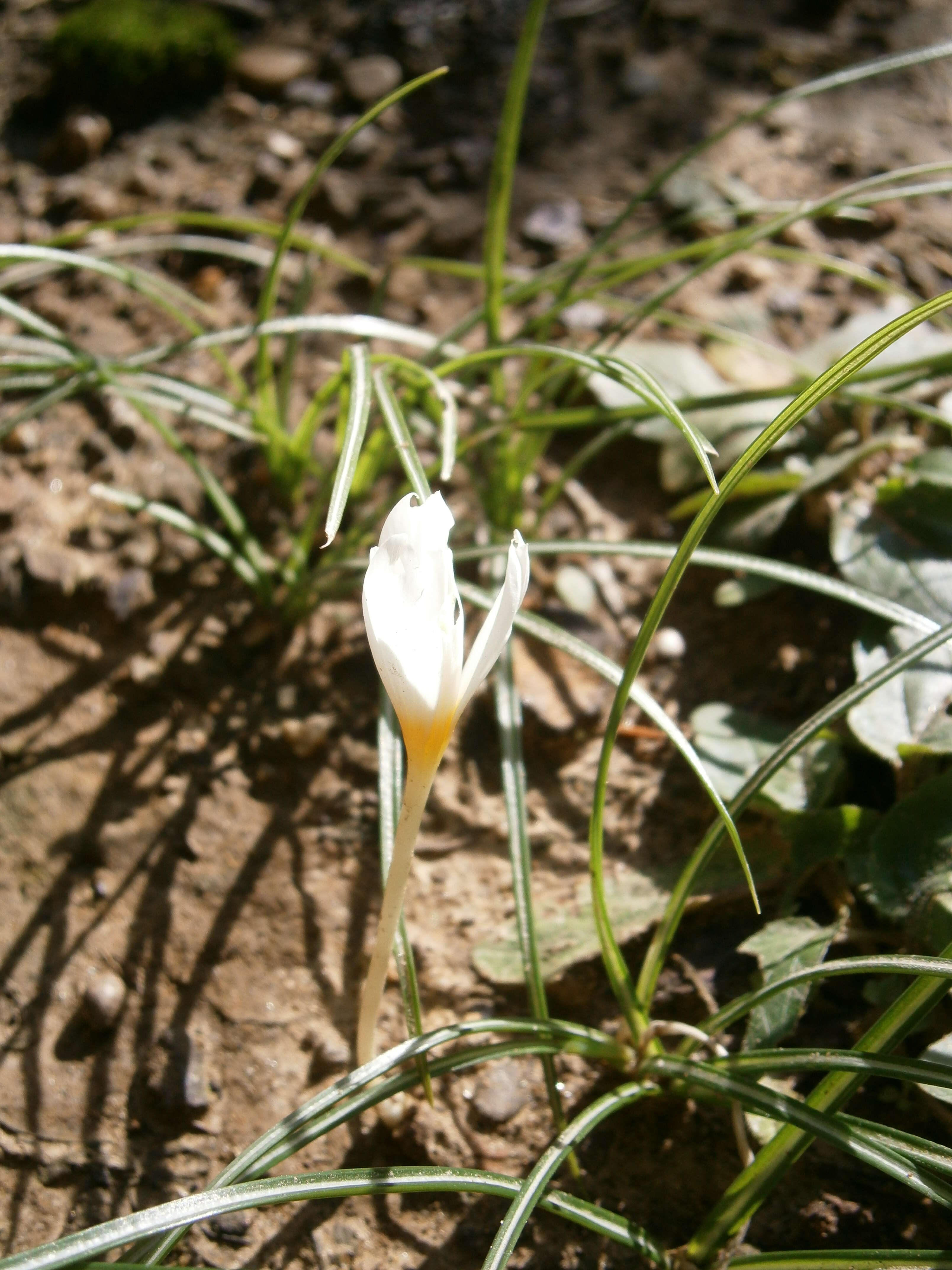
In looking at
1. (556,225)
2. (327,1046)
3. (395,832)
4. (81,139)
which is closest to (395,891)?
(395,832)

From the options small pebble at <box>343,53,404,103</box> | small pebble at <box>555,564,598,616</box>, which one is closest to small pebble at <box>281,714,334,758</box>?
small pebble at <box>555,564,598,616</box>

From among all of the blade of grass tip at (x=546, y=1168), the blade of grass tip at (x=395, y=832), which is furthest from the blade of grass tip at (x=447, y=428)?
the blade of grass tip at (x=546, y=1168)

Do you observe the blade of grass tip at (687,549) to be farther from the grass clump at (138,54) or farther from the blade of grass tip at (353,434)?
the grass clump at (138,54)

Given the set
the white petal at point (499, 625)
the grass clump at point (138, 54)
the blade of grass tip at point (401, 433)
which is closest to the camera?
the white petal at point (499, 625)

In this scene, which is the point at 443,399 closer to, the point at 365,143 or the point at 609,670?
the point at 609,670

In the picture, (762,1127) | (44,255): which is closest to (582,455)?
(44,255)

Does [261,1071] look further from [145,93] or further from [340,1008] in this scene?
[145,93]

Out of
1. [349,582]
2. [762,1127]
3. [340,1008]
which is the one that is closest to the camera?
[762,1127]

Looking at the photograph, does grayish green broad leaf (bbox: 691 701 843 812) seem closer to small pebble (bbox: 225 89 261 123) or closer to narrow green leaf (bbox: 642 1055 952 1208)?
narrow green leaf (bbox: 642 1055 952 1208)
